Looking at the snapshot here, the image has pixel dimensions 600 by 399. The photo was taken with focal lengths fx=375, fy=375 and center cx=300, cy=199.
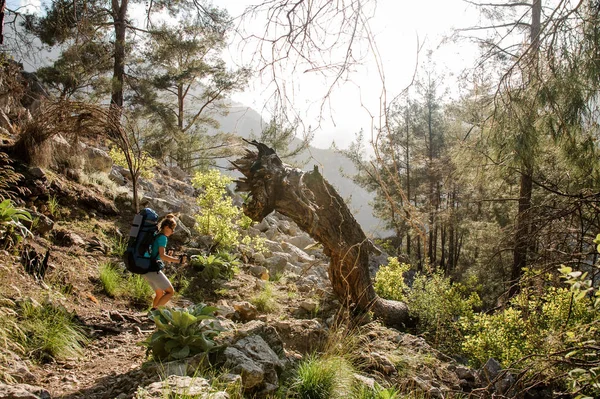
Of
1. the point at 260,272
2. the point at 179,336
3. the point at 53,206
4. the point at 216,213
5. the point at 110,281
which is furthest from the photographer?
the point at 216,213

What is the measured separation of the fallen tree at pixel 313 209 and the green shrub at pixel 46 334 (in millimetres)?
2256

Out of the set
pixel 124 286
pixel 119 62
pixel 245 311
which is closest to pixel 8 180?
pixel 124 286

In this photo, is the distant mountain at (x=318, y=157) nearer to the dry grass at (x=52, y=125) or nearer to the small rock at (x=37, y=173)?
the dry grass at (x=52, y=125)

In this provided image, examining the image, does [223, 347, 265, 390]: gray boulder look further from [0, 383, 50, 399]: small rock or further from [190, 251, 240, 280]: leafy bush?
[190, 251, 240, 280]: leafy bush

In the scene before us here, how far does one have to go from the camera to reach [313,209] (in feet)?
16.2

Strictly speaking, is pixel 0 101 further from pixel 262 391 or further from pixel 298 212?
pixel 262 391

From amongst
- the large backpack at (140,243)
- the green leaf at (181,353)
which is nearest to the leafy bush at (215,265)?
the large backpack at (140,243)

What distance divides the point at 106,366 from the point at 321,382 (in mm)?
1823

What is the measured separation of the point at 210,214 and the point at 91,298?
2896 millimetres

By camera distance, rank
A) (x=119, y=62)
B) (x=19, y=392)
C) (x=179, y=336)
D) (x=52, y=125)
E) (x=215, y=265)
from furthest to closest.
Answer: (x=119, y=62) → (x=215, y=265) → (x=52, y=125) → (x=179, y=336) → (x=19, y=392)

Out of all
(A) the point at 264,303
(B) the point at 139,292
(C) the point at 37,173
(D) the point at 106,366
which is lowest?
(D) the point at 106,366

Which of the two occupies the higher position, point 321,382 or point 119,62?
point 119,62

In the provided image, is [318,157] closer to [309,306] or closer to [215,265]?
[309,306]

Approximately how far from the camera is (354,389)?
9.71ft
